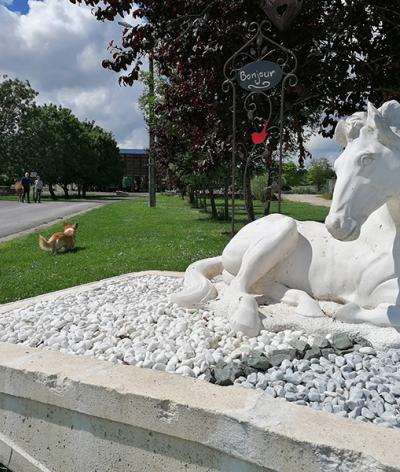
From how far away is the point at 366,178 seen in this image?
2742 mm

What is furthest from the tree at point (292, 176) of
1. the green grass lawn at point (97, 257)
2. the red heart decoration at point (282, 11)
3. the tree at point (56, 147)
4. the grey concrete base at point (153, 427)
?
the grey concrete base at point (153, 427)

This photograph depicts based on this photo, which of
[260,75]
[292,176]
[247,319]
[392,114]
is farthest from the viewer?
[292,176]

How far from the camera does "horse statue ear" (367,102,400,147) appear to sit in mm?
2758

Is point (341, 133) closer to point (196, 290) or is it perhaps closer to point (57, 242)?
point (196, 290)

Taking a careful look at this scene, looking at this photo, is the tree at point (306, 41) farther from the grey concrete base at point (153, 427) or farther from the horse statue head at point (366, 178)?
the grey concrete base at point (153, 427)

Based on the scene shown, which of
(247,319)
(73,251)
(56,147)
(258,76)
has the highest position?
(56,147)

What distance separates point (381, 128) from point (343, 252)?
988 mm

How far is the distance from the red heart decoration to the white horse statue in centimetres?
323

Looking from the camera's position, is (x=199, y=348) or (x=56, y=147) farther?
(x=56, y=147)

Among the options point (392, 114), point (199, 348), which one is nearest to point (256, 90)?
point (392, 114)

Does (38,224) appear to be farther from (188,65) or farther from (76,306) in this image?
(76,306)

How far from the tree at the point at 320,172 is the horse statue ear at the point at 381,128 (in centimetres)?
6647

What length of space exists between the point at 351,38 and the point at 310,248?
170 inches

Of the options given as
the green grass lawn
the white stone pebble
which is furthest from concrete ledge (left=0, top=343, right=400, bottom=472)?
the green grass lawn
